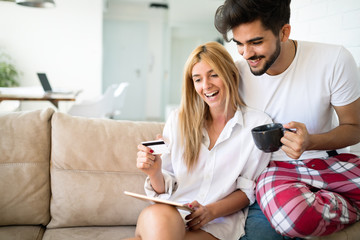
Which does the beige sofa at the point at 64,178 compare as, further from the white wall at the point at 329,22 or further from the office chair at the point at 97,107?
the office chair at the point at 97,107

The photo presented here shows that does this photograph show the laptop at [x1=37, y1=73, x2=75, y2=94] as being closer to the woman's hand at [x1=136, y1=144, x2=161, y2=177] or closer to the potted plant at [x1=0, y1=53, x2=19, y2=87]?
the potted plant at [x1=0, y1=53, x2=19, y2=87]

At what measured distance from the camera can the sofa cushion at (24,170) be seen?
1470mm

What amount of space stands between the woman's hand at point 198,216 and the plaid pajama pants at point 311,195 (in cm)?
22

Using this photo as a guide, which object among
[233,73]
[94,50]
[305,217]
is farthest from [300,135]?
[94,50]

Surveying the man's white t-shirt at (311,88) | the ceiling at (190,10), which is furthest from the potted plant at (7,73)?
the man's white t-shirt at (311,88)

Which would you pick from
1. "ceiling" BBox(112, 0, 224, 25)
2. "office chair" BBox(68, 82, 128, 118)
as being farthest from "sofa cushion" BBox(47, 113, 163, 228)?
"ceiling" BBox(112, 0, 224, 25)

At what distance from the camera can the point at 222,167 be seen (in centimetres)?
141

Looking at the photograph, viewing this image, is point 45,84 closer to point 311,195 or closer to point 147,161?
point 147,161

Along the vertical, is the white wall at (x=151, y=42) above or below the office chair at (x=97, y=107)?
above

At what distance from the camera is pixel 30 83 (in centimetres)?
604

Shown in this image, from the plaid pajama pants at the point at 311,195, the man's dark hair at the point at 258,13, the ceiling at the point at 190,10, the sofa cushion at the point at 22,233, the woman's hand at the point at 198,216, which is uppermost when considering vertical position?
the ceiling at the point at 190,10

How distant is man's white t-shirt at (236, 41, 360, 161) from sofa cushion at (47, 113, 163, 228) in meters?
0.65

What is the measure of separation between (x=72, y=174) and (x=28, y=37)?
5.33m

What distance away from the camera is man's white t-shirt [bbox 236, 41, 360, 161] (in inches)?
52.7
